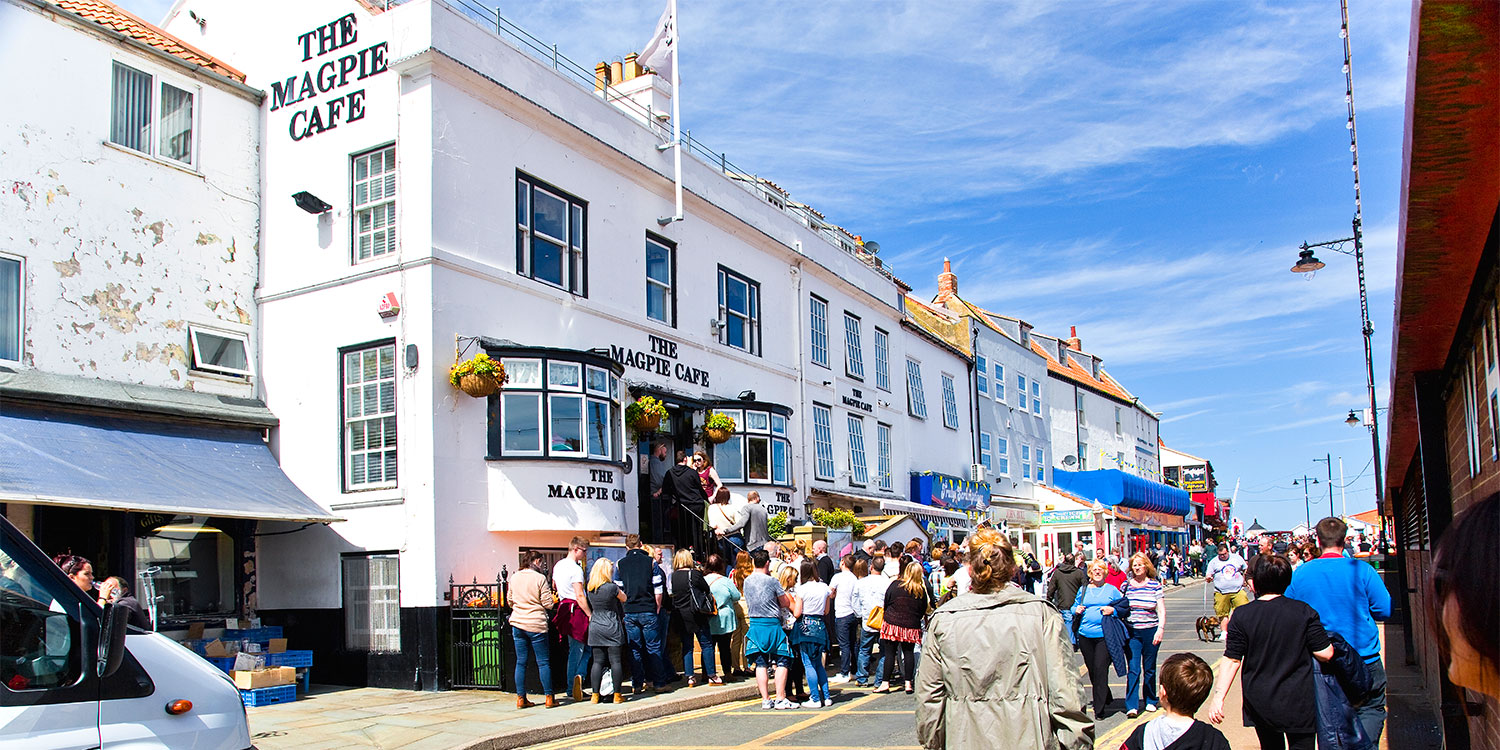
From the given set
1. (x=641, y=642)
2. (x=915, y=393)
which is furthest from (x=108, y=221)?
(x=915, y=393)

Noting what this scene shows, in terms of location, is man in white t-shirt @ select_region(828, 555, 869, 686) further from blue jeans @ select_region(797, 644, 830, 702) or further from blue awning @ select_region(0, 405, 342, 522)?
blue awning @ select_region(0, 405, 342, 522)

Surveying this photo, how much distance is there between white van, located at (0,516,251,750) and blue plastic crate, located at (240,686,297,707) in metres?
8.84

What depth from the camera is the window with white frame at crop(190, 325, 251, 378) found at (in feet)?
52.7

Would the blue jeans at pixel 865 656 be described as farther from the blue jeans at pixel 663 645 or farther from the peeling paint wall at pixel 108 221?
the peeling paint wall at pixel 108 221

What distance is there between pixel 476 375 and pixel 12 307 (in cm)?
557

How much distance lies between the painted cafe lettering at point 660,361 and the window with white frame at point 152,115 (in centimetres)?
689

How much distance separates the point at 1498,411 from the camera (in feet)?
18.6

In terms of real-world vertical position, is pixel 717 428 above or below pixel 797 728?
above

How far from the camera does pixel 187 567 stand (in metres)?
15.3

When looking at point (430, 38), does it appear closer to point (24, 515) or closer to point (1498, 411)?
point (24, 515)

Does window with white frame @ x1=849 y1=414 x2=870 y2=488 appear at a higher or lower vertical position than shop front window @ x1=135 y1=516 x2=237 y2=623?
higher

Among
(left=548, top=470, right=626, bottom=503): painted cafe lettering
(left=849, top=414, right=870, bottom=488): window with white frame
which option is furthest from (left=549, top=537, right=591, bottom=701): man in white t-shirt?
(left=849, top=414, right=870, bottom=488): window with white frame

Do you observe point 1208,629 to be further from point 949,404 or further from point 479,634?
point 949,404

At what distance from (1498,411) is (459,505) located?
12423 millimetres
